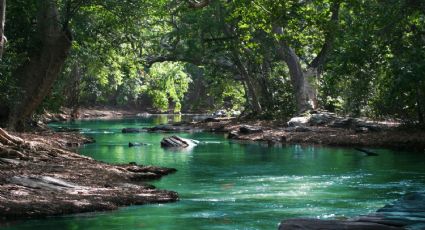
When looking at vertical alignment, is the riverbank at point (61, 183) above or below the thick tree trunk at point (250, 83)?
below

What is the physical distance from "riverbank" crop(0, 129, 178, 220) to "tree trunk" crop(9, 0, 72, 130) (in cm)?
501

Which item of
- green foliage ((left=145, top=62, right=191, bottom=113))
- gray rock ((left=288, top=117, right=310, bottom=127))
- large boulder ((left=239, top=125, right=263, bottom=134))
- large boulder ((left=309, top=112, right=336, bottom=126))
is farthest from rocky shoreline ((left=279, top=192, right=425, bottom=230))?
green foliage ((left=145, top=62, right=191, bottom=113))

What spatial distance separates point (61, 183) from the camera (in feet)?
45.9

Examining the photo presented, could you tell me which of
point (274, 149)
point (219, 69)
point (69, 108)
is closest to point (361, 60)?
point (274, 149)

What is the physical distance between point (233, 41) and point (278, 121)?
568 cm

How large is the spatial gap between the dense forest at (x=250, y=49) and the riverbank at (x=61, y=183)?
10.1 ft

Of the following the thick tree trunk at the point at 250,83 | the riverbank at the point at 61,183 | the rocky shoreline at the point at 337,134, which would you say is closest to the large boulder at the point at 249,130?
the rocky shoreline at the point at 337,134

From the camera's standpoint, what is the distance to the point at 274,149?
93.6 ft

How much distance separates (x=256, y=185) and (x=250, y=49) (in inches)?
1024

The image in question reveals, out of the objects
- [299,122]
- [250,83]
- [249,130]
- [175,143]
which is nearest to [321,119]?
[299,122]

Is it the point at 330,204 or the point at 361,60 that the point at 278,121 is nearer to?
the point at 361,60

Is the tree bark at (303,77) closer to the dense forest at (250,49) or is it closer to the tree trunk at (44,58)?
the dense forest at (250,49)

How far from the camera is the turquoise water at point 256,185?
12.1 metres

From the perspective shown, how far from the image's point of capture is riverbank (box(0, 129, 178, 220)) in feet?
39.9
